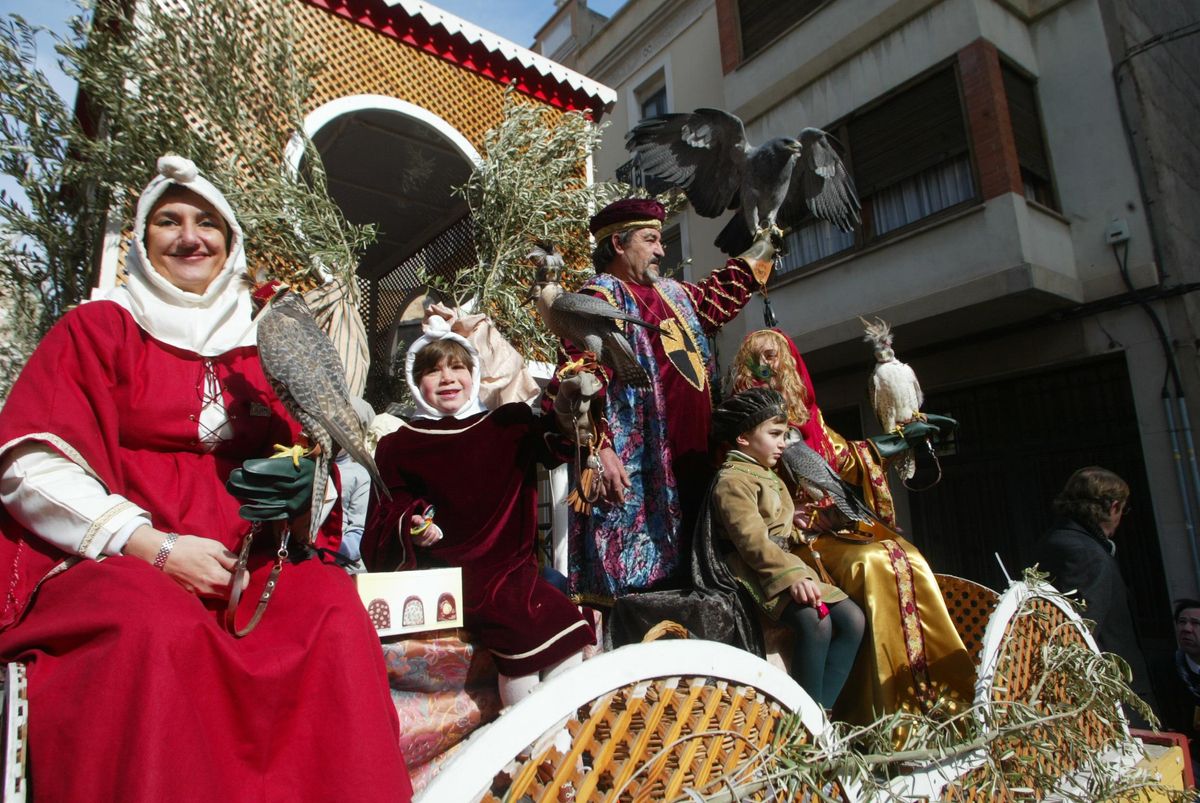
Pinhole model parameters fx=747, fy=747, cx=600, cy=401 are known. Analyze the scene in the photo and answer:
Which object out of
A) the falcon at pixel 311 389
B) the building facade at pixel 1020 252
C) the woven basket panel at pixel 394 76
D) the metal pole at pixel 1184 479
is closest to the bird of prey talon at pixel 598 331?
the falcon at pixel 311 389

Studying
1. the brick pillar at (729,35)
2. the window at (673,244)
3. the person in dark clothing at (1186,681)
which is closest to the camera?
the person in dark clothing at (1186,681)

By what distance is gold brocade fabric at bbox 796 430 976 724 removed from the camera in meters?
2.67

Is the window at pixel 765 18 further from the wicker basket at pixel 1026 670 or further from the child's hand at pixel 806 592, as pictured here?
the child's hand at pixel 806 592

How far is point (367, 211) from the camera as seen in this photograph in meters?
8.21

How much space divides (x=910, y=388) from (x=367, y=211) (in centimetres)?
653

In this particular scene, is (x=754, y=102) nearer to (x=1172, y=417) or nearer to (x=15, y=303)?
(x=1172, y=417)

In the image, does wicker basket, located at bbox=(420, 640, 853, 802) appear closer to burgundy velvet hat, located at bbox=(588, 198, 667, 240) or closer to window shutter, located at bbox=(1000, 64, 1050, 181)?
burgundy velvet hat, located at bbox=(588, 198, 667, 240)

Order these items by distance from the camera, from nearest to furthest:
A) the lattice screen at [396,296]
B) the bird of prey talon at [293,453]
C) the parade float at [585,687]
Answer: the parade float at [585,687] < the bird of prey talon at [293,453] < the lattice screen at [396,296]

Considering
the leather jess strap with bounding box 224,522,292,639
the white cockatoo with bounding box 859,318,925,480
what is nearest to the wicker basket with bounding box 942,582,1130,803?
the white cockatoo with bounding box 859,318,925,480

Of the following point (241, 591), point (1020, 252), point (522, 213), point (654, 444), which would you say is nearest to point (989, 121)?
point (1020, 252)

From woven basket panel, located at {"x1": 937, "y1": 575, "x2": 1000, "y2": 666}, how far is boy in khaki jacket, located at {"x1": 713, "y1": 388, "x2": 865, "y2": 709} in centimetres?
84

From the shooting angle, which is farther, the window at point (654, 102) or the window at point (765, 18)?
the window at point (654, 102)

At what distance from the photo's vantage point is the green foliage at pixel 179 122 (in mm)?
4516

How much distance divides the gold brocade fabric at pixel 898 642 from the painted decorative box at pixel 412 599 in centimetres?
145
